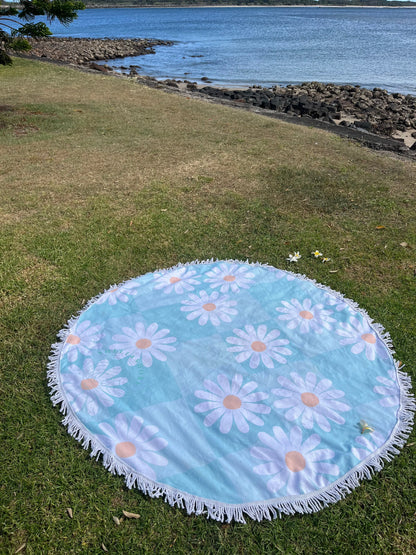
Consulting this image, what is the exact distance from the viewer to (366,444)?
84.2 inches

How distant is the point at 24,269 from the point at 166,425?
2276 millimetres

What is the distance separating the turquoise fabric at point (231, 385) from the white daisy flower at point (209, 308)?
1 cm

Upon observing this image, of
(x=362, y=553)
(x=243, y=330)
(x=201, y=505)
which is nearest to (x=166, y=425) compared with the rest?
(x=201, y=505)

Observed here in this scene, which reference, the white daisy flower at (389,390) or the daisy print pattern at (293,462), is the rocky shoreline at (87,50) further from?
the daisy print pattern at (293,462)

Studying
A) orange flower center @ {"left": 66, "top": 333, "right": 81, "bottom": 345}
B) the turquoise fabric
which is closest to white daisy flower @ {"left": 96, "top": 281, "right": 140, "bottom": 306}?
the turquoise fabric

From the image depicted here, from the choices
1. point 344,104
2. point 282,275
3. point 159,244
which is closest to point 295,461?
point 282,275

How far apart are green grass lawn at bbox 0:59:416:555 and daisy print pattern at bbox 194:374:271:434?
515mm

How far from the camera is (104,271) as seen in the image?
366 cm

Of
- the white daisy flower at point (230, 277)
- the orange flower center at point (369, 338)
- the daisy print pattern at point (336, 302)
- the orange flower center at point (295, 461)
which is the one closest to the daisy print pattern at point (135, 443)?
the orange flower center at point (295, 461)

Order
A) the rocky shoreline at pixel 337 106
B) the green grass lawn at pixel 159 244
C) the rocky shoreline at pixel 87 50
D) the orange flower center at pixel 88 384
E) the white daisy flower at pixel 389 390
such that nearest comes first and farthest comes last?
the green grass lawn at pixel 159 244 → the white daisy flower at pixel 389 390 → the orange flower center at pixel 88 384 → the rocky shoreline at pixel 337 106 → the rocky shoreline at pixel 87 50

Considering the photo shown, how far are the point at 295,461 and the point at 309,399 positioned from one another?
0.42m

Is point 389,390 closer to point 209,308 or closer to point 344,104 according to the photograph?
point 209,308

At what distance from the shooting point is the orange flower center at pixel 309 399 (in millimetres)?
2340

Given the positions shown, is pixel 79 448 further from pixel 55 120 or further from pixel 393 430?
pixel 55 120
